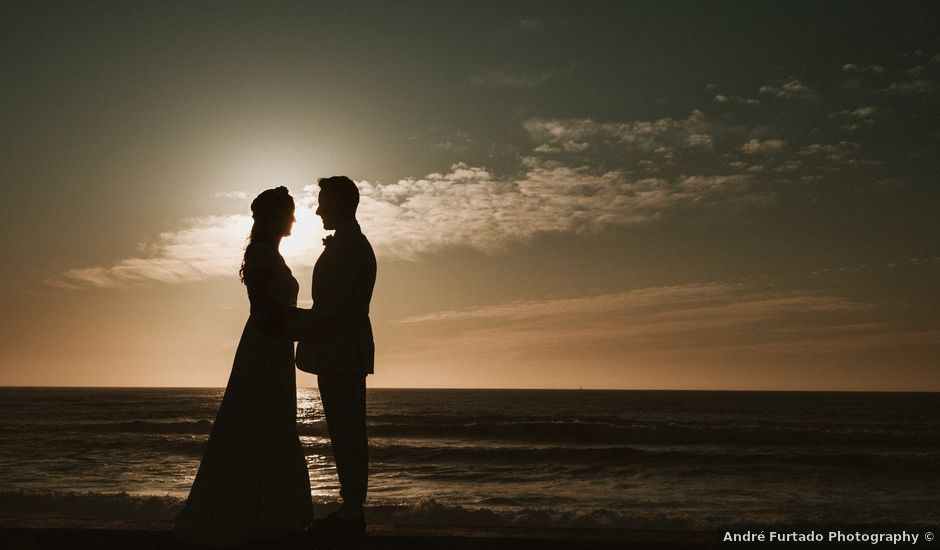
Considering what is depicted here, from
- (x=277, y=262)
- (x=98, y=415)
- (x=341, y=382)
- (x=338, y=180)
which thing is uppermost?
(x=338, y=180)

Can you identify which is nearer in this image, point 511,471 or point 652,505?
point 652,505

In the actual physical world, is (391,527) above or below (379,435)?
above

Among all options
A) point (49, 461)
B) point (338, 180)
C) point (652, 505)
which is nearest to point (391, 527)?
point (338, 180)

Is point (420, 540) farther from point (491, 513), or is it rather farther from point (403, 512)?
point (403, 512)

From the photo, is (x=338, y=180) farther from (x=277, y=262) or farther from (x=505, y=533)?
(x=505, y=533)

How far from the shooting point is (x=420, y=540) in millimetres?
3512

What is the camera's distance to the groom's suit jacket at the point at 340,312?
12.2ft

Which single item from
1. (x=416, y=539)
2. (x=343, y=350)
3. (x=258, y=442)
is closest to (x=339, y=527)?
(x=416, y=539)

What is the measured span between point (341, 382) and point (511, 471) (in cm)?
1349

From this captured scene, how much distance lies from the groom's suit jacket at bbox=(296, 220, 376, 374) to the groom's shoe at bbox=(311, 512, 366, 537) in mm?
805

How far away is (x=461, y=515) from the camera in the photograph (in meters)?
9.10

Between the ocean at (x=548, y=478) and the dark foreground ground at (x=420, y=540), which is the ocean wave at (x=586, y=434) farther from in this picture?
the dark foreground ground at (x=420, y=540)

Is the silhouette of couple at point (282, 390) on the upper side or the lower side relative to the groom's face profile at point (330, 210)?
lower

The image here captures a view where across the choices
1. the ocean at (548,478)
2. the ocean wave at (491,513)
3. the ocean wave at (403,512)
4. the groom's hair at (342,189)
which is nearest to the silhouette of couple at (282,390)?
the groom's hair at (342,189)
